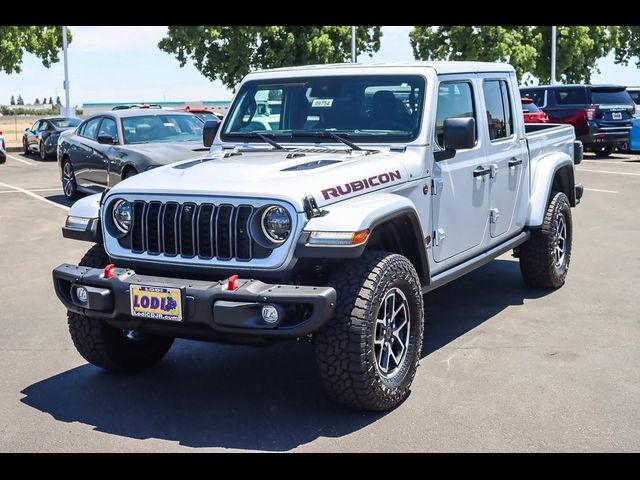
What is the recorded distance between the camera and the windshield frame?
573cm

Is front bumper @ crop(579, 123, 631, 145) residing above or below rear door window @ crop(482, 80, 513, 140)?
below

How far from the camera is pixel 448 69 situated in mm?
6168

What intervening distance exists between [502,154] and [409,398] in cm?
249

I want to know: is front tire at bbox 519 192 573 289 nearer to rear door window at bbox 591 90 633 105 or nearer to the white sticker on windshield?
the white sticker on windshield

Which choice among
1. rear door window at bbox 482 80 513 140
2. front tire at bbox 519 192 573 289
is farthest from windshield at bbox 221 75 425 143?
front tire at bbox 519 192 573 289

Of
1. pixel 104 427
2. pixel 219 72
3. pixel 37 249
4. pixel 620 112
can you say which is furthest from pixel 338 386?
pixel 219 72

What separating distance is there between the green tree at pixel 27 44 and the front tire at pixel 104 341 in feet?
111

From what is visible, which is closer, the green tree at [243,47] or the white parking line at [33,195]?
the white parking line at [33,195]

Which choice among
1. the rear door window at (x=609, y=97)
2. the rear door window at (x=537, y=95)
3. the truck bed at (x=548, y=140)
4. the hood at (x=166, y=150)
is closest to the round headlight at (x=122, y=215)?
the truck bed at (x=548, y=140)

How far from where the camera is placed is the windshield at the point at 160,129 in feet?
41.6

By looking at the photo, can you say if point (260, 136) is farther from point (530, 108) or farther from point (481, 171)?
point (530, 108)

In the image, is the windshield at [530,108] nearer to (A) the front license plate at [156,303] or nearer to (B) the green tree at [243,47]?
(A) the front license plate at [156,303]

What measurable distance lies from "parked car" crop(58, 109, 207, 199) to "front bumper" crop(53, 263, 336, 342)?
683 cm

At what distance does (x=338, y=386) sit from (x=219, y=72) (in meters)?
38.2
